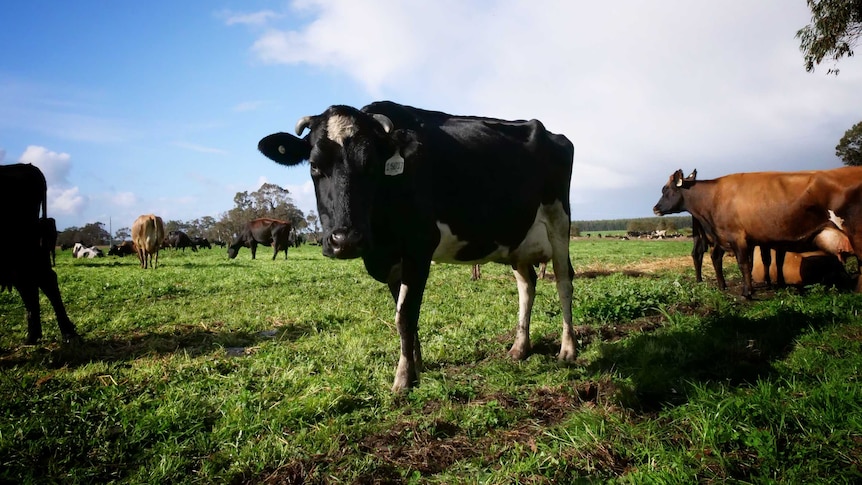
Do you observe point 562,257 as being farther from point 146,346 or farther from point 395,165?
point 146,346

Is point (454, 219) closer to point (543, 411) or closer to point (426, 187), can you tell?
point (426, 187)

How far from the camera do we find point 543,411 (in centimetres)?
332

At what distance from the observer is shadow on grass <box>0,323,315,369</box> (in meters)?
5.04

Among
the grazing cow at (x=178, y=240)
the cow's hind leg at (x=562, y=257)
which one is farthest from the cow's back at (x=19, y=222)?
the grazing cow at (x=178, y=240)

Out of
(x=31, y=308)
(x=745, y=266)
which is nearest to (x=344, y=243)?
(x=31, y=308)

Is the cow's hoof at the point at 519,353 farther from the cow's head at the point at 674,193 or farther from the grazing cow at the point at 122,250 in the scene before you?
the grazing cow at the point at 122,250

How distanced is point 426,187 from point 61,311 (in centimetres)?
529

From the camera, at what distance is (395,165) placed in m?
3.69

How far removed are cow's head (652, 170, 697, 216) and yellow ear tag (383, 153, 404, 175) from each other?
940 cm

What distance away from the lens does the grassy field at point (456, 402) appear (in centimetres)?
256

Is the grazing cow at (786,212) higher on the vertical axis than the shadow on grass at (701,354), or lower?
higher

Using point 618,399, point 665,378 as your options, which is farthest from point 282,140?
point 665,378

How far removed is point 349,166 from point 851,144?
54089 mm

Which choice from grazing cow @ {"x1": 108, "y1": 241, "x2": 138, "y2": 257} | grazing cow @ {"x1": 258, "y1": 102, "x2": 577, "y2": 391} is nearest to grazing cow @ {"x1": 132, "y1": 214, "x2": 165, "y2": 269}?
grazing cow @ {"x1": 108, "y1": 241, "x2": 138, "y2": 257}
